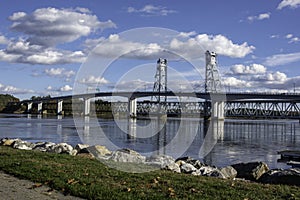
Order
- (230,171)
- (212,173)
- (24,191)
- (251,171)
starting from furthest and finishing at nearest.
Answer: (251,171) < (230,171) < (212,173) < (24,191)

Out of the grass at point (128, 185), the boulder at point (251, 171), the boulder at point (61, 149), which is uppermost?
the grass at point (128, 185)

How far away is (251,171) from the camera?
18859mm

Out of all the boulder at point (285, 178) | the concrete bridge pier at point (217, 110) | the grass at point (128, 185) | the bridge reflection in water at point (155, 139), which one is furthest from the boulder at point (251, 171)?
the concrete bridge pier at point (217, 110)

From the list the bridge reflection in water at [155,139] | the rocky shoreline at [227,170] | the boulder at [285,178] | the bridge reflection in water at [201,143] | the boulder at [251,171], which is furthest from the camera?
the bridge reflection in water at [155,139]

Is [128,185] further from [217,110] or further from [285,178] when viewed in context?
[217,110]

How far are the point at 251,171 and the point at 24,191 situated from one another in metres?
11.9

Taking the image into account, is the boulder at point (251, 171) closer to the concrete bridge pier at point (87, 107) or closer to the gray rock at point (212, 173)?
the gray rock at point (212, 173)

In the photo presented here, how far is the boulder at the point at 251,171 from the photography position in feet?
60.7

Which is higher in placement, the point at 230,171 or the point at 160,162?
the point at 160,162

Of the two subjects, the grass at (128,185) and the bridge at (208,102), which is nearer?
the grass at (128,185)

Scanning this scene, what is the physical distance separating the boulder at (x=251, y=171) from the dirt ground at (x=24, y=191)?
10.8 metres

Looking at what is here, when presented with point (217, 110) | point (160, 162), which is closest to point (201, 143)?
point (160, 162)

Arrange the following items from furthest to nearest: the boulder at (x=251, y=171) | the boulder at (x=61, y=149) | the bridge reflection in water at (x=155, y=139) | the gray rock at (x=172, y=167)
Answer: the bridge reflection in water at (x=155, y=139)
the boulder at (x=61, y=149)
the boulder at (x=251, y=171)
the gray rock at (x=172, y=167)

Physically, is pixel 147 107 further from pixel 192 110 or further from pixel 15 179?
pixel 15 179
